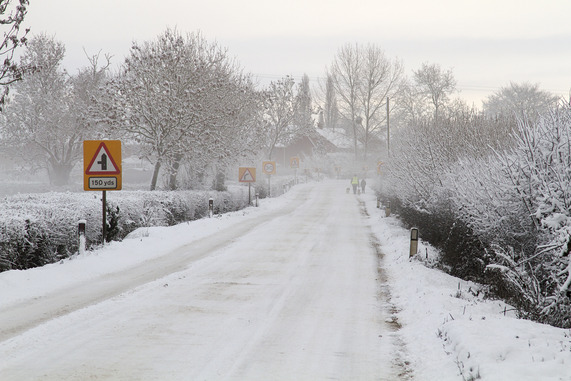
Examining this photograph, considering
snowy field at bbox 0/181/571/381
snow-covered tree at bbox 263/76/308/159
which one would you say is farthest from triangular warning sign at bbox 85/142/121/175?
snow-covered tree at bbox 263/76/308/159

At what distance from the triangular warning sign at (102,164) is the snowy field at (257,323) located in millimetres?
1967

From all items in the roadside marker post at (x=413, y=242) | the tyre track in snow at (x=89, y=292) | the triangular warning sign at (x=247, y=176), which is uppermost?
the triangular warning sign at (x=247, y=176)

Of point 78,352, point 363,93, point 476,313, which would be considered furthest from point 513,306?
point 363,93

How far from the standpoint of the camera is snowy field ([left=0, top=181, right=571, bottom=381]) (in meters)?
5.34

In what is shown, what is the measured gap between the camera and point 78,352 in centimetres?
575

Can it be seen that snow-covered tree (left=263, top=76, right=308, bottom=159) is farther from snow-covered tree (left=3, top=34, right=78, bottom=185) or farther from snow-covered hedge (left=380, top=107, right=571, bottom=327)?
snow-covered hedge (left=380, top=107, right=571, bottom=327)

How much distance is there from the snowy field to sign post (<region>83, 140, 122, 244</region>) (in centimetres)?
166

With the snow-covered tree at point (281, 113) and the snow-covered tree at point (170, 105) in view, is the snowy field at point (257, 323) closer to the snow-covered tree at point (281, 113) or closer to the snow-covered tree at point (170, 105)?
the snow-covered tree at point (170, 105)

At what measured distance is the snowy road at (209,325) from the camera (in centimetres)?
539

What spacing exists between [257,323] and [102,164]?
7.86 meters

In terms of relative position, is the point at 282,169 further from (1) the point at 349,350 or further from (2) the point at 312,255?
(1) the point at 349,350

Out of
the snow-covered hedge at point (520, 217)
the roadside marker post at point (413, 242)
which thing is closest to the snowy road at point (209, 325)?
the roadside marker post at point (413, 242)

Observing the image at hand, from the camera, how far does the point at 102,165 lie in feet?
43.9

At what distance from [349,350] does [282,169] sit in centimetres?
7574
